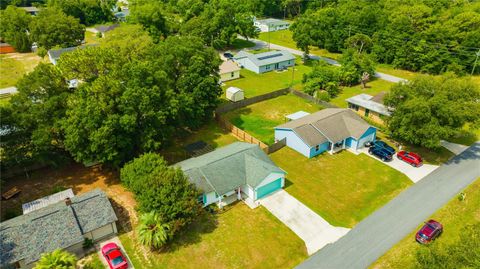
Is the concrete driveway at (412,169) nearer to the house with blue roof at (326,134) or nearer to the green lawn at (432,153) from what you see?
the green lawn at (432,153)

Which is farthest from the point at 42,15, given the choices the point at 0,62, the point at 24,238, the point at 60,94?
the point at 24,238

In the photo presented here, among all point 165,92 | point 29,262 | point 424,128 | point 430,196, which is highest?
point 165,92

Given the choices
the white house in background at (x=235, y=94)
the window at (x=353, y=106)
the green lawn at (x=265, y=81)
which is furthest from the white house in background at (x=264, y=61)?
the window at (x=353, y=106)

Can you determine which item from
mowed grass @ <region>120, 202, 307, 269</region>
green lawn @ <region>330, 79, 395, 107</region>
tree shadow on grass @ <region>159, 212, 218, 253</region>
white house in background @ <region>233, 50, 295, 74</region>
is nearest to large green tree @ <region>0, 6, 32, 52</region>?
white house in background @ <region>233, 50, 295, 74</region>

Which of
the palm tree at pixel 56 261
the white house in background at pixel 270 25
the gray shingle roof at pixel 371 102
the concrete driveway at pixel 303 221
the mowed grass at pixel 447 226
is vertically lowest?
the mowed grass at pixel 447 226

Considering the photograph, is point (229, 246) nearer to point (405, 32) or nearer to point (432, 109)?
point (432, 109)

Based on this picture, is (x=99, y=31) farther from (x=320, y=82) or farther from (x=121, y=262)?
(x=121, y=262)
